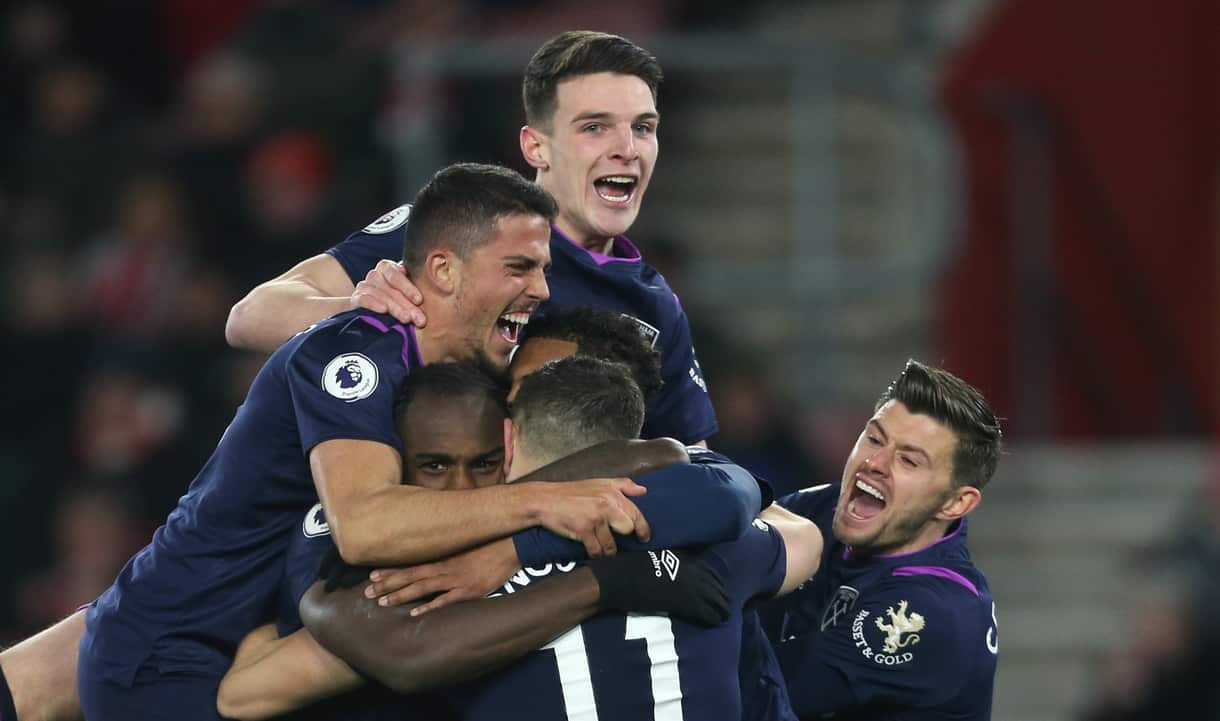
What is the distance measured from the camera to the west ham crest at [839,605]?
4.89m

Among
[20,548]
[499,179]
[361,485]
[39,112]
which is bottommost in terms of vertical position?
[20,548]

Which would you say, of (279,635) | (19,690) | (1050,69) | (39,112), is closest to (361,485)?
(279,635)

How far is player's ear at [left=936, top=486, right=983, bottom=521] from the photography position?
16.1 feet

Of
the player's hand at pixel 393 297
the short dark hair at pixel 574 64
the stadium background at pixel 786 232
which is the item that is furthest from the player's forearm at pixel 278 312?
the stadium background at pixel 786 232

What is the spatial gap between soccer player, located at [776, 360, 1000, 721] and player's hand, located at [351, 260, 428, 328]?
115 cm

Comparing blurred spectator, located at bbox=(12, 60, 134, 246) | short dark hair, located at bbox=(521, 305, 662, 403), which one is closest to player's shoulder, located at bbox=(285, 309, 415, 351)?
short dark hair, located at bbox=(521, 305, 662, 403)

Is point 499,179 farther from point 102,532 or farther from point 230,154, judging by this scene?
point 230,154

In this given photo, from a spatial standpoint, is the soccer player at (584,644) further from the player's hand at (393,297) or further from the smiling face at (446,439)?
the player's hand at (393,297)

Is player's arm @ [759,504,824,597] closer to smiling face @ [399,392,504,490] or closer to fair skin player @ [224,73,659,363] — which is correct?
smiling face @ [399,392,504,490]

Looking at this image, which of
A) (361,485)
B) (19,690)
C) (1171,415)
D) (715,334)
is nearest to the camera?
(361,485)

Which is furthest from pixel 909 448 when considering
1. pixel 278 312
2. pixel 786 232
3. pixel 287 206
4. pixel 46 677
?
pixel 786 232

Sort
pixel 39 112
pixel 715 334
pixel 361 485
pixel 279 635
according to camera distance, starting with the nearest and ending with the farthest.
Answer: pixel 361 485 < pixel 279 635 < pixel 715 334 < pixel 39 112

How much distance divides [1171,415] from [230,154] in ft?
16.5

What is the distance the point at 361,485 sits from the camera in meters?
4.17
